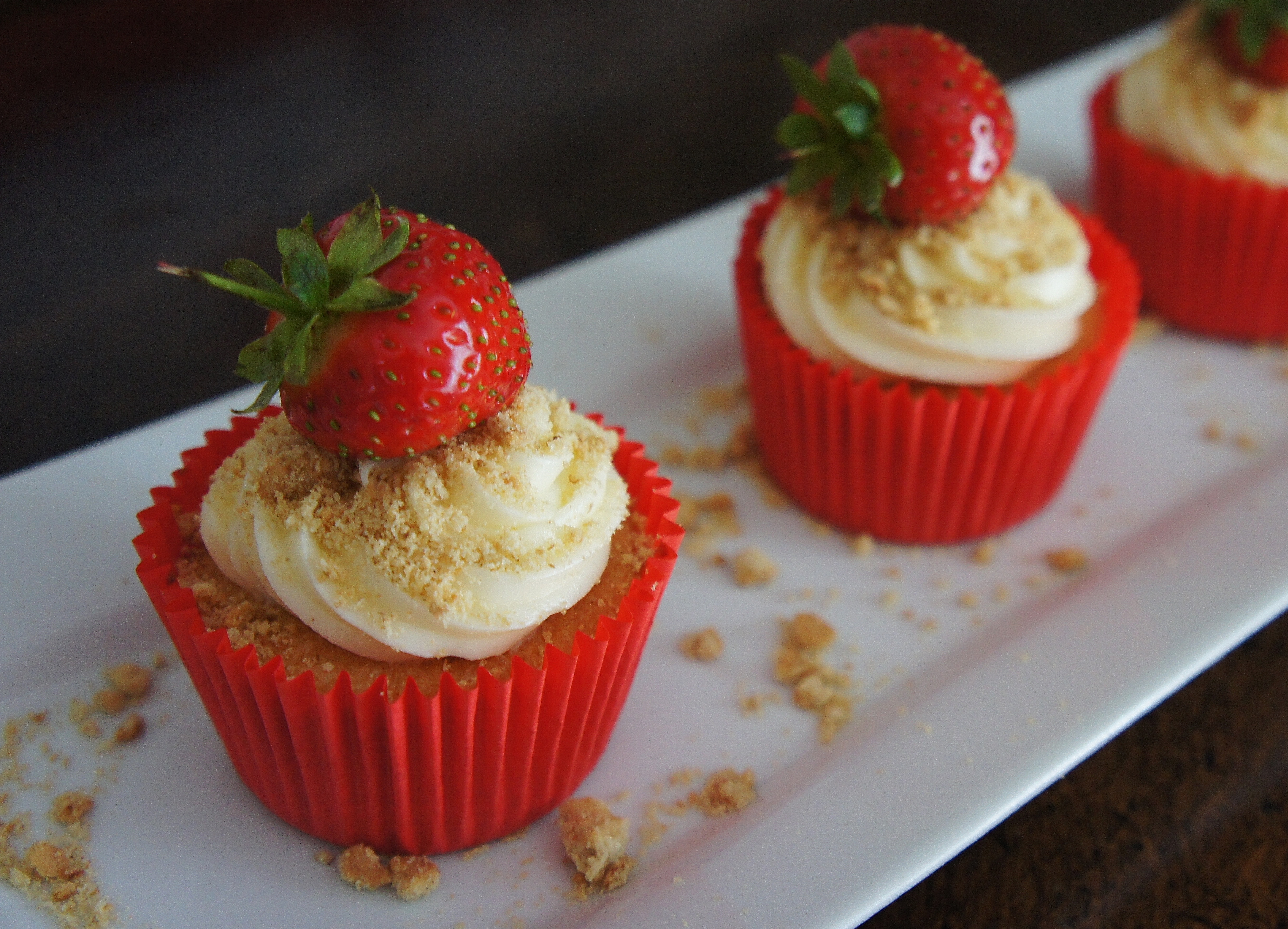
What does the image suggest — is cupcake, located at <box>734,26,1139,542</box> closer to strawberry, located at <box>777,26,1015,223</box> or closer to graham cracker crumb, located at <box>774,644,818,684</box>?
strawberry, located at <box>777,26,1015,223</box>

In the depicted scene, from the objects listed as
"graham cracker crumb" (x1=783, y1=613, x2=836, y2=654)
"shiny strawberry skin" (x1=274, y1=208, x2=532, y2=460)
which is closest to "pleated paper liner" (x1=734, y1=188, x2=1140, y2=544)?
"graham cracker crumb" (x1=783, y1=613, x2=836, y2=654)

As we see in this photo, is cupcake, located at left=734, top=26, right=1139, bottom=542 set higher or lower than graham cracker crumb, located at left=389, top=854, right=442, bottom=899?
higher

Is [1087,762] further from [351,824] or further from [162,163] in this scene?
[162,163]

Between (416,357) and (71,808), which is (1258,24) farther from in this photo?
(71,808)

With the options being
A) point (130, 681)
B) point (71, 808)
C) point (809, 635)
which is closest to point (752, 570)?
point (809, 635)

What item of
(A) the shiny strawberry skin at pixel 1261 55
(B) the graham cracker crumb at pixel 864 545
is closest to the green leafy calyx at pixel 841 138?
(B) the graham cracker crumb at pixel 864 545

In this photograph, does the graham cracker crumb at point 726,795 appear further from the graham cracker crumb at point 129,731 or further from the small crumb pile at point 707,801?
the graham cracker crumb at point 129,731
